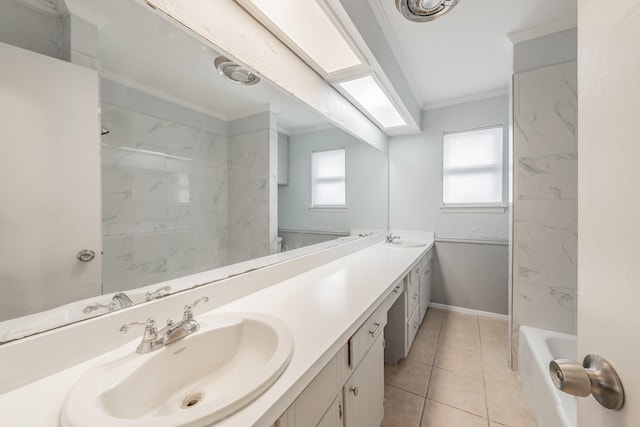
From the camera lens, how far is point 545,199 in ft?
5.69

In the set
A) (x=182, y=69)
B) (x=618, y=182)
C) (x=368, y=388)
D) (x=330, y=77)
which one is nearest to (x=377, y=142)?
(x=330, y=77)

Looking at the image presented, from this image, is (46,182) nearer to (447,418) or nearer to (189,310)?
(189,310)

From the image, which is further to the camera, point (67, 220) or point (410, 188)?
point (410, 188)

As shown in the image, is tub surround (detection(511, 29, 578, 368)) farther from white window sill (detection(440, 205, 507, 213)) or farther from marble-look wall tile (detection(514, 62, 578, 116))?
white window sill (detection(440, 205, 507, 213))

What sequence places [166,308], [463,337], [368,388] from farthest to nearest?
[463,337] < [368,388] < [166,308]

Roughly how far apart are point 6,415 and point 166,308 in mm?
384

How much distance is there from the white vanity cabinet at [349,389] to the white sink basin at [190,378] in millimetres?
144

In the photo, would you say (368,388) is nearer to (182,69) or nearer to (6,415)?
(6,415)

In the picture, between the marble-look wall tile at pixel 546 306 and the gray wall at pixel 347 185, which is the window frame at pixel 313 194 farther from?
the marble-look wall tile at pixel 546 306

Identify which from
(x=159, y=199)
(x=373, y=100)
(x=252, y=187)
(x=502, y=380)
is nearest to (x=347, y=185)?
(x=373, y=100)

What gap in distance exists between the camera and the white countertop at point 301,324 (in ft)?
1.64

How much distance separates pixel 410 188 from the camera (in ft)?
9.99

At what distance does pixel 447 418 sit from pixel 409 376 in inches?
14.4

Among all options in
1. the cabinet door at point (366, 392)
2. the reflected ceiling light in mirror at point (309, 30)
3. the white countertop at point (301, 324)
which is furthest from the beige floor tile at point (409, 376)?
the reflected ceiling light in mirror at point (309, 30)
